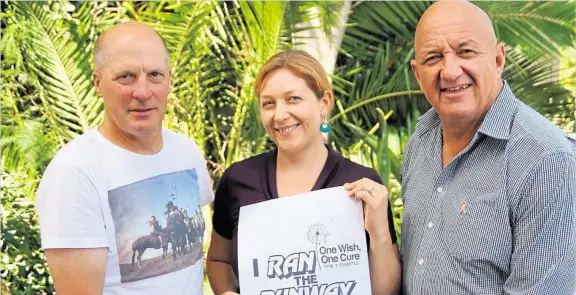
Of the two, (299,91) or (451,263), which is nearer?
(451,263)

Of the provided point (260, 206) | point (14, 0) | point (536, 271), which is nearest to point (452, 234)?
point (536, 271)

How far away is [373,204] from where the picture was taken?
226 centimetres

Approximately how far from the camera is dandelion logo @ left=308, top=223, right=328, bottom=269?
7.62 feet

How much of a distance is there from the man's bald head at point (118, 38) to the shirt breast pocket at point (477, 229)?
125cm

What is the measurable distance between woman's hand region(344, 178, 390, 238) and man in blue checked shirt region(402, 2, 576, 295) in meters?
0.11

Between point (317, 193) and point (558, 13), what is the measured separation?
4024 mm

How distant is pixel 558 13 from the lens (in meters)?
5.41

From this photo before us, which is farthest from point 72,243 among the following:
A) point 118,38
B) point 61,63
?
point 61,63

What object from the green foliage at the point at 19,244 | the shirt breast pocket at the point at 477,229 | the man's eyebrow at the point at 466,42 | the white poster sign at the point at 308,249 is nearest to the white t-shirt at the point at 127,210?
the white poster sign at the point at 308,249

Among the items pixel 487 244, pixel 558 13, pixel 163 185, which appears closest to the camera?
pixel 487 244

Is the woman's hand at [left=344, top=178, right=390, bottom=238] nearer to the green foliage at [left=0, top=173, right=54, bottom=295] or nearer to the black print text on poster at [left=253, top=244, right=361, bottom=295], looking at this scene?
the black print text on poster at [left=253, top=244, right=361, bottom=295]

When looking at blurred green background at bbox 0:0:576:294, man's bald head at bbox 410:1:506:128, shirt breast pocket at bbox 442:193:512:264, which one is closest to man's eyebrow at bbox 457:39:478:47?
man's bald head at bbox 410:1:506:128

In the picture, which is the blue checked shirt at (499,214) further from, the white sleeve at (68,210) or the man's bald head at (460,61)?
the white sleeve at (68,210)

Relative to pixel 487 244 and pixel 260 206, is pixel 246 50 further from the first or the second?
pixel 487 244
